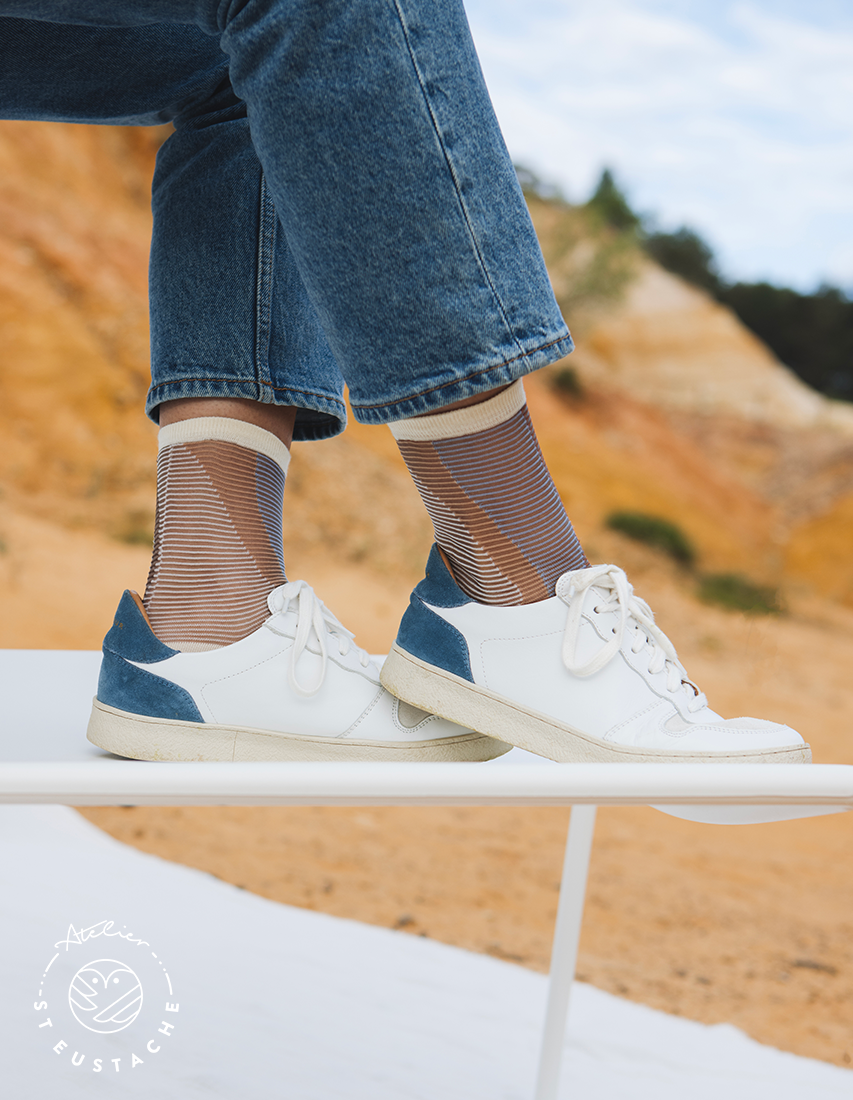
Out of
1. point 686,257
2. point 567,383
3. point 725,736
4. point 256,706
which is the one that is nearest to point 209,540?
point 256,706

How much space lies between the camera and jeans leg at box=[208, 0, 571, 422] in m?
0.42

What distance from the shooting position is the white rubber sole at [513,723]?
19.6 inches

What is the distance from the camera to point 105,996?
50.0 inches

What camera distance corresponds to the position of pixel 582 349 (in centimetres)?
1045

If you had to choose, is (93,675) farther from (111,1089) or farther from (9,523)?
(9,523)

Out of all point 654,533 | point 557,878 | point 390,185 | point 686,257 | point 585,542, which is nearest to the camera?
point 390,185

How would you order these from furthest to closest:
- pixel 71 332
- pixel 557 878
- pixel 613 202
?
1. pixel 613 202
2. pixel 71 332
3. pixel 557 878

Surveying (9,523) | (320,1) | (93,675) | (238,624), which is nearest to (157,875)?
(93,675)

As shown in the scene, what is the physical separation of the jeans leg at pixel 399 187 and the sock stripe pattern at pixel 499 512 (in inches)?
→ 2.3

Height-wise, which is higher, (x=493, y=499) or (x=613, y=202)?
(x=613, y=202)

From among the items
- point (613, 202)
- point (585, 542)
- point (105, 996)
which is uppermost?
point (613, 202)

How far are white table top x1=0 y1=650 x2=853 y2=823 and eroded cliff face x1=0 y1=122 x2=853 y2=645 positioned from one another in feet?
12.9

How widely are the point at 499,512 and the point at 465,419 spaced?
0.07 metres

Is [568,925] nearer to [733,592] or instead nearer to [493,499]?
[493,499]
